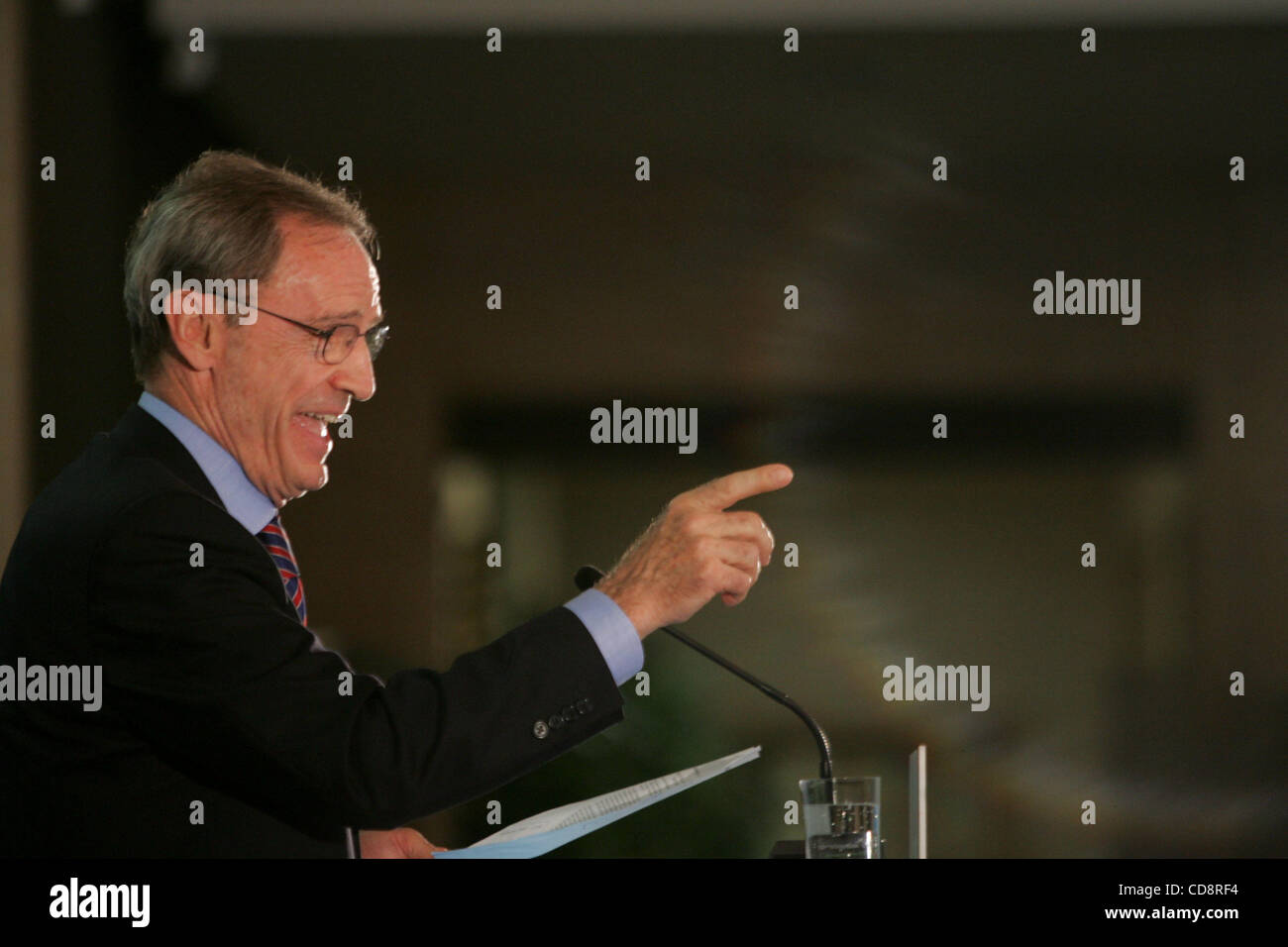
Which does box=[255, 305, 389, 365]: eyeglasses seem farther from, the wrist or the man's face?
the wrist

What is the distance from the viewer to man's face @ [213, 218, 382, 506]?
1.50 meters

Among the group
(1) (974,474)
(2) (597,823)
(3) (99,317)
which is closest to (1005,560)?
(1) (974,474)

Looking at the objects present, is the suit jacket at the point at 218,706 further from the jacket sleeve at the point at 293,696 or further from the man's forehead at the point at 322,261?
the man's forehead at the point at 322,261

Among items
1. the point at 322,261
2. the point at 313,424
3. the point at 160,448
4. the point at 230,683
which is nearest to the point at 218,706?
the point at 230,683

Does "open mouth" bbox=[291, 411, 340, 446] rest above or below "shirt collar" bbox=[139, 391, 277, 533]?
above

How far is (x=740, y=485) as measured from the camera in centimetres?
124

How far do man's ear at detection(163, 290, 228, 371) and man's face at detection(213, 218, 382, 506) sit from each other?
0.01 m

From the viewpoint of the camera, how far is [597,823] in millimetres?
1204

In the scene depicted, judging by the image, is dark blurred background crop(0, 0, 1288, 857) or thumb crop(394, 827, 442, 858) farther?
dark blurred background crop(0, 0, 1288, 857)

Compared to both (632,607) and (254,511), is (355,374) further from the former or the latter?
(632,607)

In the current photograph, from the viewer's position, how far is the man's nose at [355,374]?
1.56 metres

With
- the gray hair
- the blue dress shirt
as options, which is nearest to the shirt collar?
the blue dress shirt

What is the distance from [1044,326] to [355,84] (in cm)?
271

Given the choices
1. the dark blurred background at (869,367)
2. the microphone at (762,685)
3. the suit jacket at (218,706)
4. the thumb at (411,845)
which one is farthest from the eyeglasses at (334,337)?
the dark blurred background at (869,367)
